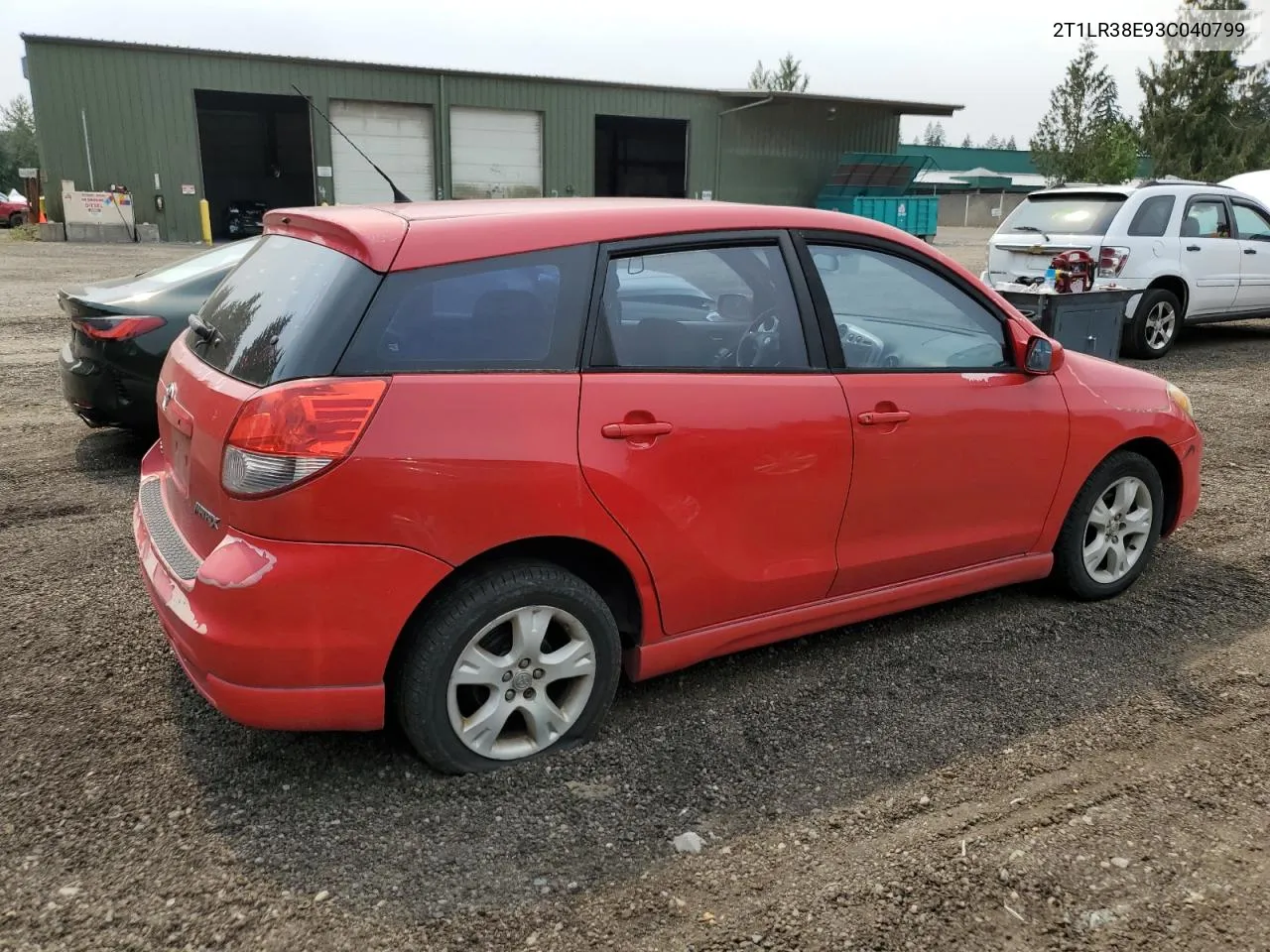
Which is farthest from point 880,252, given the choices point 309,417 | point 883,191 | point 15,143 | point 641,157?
point 15,143

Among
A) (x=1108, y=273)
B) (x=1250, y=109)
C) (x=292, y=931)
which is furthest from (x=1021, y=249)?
(x=1250, y=109)

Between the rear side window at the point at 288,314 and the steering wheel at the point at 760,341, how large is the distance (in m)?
1.18

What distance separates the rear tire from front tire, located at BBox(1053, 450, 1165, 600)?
7.06 m

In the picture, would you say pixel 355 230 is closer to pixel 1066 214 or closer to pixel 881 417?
pixel 881 417

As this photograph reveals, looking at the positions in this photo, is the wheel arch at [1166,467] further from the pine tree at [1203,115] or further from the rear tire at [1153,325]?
the pine tree at [1203,115]

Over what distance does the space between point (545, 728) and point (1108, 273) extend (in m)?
9.39

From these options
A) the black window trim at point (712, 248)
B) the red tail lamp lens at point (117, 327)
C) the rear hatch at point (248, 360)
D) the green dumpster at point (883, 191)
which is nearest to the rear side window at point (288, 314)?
the rear hatch at point (248, 360)

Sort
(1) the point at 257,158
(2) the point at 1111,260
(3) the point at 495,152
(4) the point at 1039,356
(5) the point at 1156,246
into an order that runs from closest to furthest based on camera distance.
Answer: (4) the point at 1039,356, (2) the point at 1111,260, (5) the point at 1156,246, (3) the point at 495,152, (1) the point at 257,158

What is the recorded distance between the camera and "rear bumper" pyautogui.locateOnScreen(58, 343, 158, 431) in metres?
5.73

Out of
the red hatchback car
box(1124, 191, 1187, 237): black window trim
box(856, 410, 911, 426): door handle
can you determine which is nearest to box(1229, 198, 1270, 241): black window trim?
box(1124, 191, 1187, 237): black window trim

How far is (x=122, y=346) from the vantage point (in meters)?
5.69

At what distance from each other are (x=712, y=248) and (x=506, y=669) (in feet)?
4.83

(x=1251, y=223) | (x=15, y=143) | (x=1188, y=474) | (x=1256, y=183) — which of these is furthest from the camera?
(x=15, y=143)

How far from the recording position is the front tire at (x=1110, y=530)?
13.8 ft
